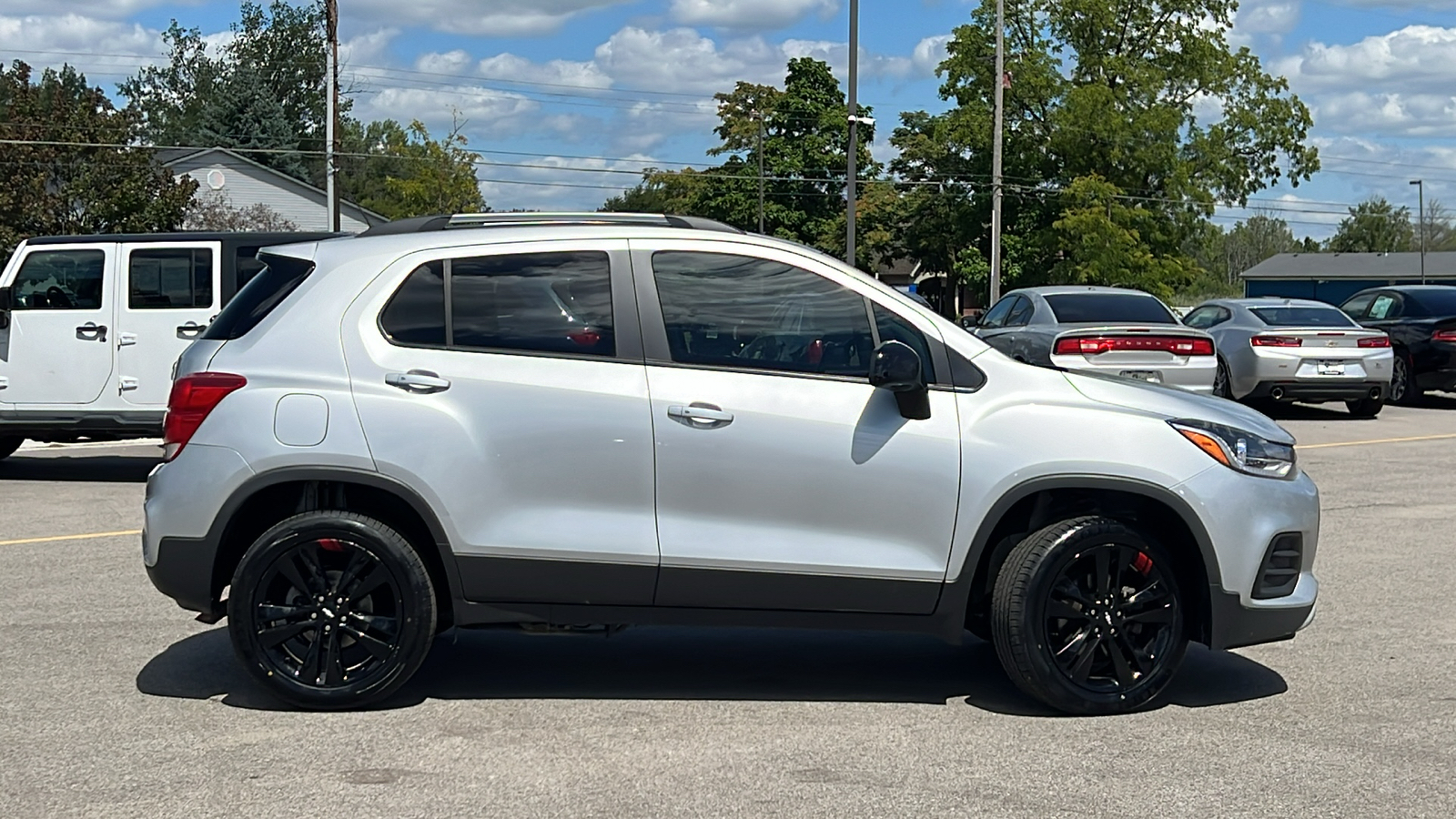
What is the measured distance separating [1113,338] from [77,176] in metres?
40.3

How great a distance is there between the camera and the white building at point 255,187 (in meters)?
61.6

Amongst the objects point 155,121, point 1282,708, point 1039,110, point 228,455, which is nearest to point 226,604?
point 228,455

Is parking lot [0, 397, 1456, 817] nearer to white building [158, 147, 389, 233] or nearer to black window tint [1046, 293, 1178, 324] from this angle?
black window tint [1046, 293, 1178, 324]

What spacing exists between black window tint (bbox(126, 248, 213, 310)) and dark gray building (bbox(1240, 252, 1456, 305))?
317ft

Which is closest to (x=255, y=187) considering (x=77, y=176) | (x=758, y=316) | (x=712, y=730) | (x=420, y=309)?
(x=77, y=176)

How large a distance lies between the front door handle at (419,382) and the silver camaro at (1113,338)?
991 centimetres

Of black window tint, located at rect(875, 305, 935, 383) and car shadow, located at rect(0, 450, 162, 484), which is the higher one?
black window tint, located at rect(875, 305, 935, 383)

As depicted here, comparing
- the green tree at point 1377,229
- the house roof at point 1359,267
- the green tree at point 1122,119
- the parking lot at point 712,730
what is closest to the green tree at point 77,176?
the green tree at point 1122,119

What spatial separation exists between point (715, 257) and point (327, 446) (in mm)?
1582

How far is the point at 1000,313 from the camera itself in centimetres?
1886

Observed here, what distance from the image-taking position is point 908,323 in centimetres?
577

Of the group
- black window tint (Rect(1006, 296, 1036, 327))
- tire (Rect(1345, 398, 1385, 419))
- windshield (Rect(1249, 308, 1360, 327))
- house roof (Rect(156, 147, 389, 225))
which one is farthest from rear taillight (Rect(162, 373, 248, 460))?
house roof (Rect(156, 147, 389, 225))

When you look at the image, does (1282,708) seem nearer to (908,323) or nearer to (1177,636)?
(1177,636)

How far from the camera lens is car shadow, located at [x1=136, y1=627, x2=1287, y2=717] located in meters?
6.06
